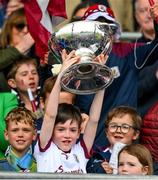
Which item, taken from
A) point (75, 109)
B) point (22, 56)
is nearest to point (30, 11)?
point (22, 56)

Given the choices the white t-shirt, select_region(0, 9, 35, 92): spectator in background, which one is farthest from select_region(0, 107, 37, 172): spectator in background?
select_region(0, 9, 35, 92): spectator in background

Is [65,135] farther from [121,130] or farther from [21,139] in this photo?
[121,130]

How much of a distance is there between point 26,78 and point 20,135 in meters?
1.16

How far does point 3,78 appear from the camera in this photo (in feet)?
39.5

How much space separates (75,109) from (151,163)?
0.78 meters

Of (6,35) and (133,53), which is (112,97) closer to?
(133,53)

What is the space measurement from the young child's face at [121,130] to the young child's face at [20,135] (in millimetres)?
→ 609

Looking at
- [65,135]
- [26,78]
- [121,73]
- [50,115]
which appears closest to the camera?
[50,115]

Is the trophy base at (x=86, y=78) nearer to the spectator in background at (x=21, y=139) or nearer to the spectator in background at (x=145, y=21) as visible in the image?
the spectator in background at (x=21, y=139)

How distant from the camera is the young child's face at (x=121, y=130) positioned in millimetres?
10964

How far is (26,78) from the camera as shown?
11938mm

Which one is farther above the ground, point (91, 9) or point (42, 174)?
point (91, 9)

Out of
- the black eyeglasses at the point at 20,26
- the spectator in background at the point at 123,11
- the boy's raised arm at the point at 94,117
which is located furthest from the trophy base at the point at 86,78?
the spectator in background at the point at 123,11

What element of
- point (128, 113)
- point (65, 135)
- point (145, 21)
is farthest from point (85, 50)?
point (145, 21)
